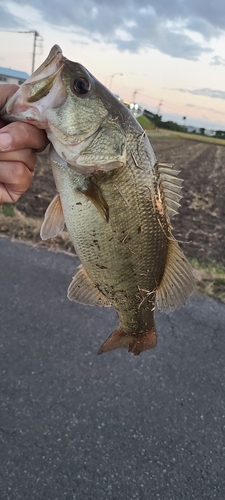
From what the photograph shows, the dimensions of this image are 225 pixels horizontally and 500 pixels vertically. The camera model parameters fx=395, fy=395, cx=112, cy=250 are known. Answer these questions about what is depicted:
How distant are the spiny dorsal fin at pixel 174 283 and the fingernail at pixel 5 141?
2.81 ft

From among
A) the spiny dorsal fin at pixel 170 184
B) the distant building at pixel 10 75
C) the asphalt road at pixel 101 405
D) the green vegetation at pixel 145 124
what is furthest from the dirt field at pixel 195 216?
the distant building at pixel 10 75

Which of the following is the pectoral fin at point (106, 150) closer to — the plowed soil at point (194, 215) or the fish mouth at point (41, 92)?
the fish mouth at point (41, 92)

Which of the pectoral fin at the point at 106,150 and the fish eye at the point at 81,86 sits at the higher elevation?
the fish eye at the point at 81,86

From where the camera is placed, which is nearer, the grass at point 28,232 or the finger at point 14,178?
the finger at point 14,178

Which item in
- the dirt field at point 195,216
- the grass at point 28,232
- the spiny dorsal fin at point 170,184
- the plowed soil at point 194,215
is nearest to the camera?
the spiny dorsal fin at point 170,184

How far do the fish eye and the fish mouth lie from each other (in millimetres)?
58

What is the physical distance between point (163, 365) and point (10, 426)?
1.53 m

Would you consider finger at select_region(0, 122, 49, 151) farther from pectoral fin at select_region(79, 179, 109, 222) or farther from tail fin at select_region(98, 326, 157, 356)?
tail fin at select_region(98, 326, 157, 356)

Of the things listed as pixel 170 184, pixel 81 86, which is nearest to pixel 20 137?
pixel 81 86

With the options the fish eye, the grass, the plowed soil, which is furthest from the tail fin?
the grass

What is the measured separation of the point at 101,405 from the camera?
333 cm

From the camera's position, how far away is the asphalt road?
9.21 feet

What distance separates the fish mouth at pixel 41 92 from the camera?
1521mm

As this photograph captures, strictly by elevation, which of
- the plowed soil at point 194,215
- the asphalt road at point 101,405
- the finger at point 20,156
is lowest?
the asphalt road at point 101,405
